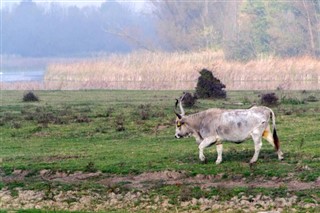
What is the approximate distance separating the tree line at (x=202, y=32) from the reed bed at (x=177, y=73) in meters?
16.8

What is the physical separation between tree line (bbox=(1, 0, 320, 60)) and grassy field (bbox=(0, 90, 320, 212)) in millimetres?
45903

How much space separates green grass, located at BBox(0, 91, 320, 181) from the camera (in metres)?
17.7

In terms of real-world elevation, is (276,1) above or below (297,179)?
above

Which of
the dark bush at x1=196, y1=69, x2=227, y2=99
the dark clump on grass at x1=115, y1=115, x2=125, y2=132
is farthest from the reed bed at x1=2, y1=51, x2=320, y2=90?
the dark clump on grass at x1=115, y1=115, x2=125, y2=132

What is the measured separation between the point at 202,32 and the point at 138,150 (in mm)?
81129

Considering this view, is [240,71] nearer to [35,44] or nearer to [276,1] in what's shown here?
[276,1]

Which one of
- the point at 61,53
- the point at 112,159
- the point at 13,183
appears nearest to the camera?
the point at 13,183

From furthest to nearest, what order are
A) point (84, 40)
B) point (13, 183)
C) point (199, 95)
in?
1. point (84, 40)
2. point (199, 95)
3. point (13, 183)

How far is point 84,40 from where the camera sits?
170 meters

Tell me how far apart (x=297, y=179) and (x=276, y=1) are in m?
82.4

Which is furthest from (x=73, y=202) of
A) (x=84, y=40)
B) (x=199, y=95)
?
(x=84, y=40)

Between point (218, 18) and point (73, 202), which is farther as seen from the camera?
point (218, 18)

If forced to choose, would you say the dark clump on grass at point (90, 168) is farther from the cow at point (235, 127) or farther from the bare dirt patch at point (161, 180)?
the cow at point (235, 127)

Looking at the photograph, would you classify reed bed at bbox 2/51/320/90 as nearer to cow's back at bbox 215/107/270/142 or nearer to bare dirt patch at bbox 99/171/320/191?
cow's back at bbox 215/107/270/142
